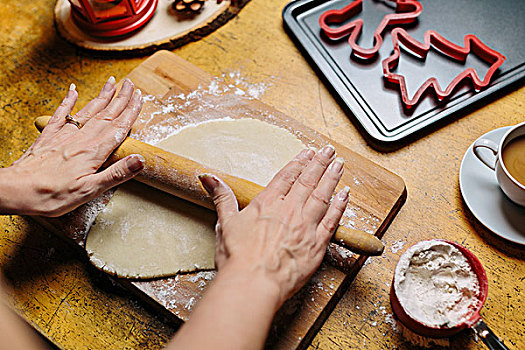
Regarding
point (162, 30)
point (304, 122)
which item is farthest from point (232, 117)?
point (162, 30)

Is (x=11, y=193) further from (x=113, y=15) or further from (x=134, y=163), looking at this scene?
(x=113, y=15)

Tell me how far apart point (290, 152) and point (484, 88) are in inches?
28.5

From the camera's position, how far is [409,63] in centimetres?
145

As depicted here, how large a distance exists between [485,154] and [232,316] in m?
0.87

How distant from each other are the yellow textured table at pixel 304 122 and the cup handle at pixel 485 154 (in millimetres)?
124

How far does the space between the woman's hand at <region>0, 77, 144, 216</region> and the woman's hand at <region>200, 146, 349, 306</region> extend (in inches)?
11.2

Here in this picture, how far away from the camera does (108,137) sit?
113cm

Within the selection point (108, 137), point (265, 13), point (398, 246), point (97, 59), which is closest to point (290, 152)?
point (398, 246)

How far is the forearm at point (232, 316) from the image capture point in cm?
73

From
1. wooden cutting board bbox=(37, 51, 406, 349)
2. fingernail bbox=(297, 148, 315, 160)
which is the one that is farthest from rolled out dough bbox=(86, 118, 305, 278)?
fingernail bbox=(297, 148, 315, 160)

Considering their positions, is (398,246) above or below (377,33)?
below

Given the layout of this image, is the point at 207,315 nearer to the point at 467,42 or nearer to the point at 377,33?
the point at 377,33

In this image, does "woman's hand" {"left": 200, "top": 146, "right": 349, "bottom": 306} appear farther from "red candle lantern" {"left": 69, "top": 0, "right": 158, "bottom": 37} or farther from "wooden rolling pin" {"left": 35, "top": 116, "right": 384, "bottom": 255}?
"red candle lantern" {"left": 69, "top": 0, "right": 158, "bottom": 37}

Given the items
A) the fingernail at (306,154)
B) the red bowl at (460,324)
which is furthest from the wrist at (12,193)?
the red bowl at (460,324)
